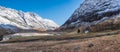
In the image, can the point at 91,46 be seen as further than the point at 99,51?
Yes

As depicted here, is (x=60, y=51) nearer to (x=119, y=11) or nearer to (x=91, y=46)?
(x=91, y=46)

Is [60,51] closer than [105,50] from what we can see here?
No

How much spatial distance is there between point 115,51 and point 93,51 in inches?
139

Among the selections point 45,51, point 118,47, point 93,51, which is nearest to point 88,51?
point 93,51

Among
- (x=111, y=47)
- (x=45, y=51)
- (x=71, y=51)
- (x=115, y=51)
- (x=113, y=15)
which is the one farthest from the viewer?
(x=113, y=15)

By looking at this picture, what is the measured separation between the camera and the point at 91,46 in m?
41.2

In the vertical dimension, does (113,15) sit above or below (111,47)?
above

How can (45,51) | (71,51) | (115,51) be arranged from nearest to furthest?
(115,51)
(71,51)
(45,51)

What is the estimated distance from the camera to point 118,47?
35.6 m

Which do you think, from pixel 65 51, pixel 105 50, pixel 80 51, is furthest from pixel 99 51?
pixel 65 51

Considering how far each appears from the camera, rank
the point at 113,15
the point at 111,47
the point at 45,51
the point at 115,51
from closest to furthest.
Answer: the point at 115,51 → the point at 111,47 → the point at 45,51 → the point at 113,15

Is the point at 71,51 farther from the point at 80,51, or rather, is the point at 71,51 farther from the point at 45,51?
the point at 45,51

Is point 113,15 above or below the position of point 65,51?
above

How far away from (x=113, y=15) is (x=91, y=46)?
513 feet
